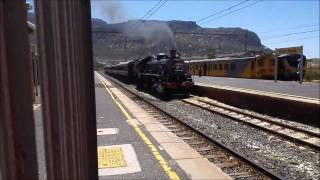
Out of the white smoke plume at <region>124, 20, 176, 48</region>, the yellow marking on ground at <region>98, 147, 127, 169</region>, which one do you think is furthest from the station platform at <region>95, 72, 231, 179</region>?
the white smoke plume at <region>124, 20, 176, 48</region>

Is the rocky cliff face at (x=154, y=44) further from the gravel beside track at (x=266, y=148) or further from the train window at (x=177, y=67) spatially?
the gravel beside track at (x=266, y=148)

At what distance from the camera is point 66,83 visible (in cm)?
204

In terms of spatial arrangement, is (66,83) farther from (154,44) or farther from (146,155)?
(154,44)

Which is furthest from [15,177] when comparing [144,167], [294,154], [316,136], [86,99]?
[316,136]

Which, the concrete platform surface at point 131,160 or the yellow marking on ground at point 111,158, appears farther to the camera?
the yellow marking on ground at point 111,158

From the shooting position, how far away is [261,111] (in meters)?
19.5

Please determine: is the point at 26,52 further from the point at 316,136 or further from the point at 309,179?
the point at 316,136

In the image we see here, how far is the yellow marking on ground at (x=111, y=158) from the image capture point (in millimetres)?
7984

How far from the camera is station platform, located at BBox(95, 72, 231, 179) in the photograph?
7.45 m

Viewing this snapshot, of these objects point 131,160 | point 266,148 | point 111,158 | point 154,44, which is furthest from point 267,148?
point 154,44

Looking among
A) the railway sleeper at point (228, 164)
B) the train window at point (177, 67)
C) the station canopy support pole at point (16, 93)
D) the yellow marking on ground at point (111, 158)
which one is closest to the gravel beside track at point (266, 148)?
the railway sleeper at point (228, 164)

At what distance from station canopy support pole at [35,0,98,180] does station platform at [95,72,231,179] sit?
5161mm

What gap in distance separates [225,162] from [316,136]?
4820mm

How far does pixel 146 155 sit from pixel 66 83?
7050 millimetres
